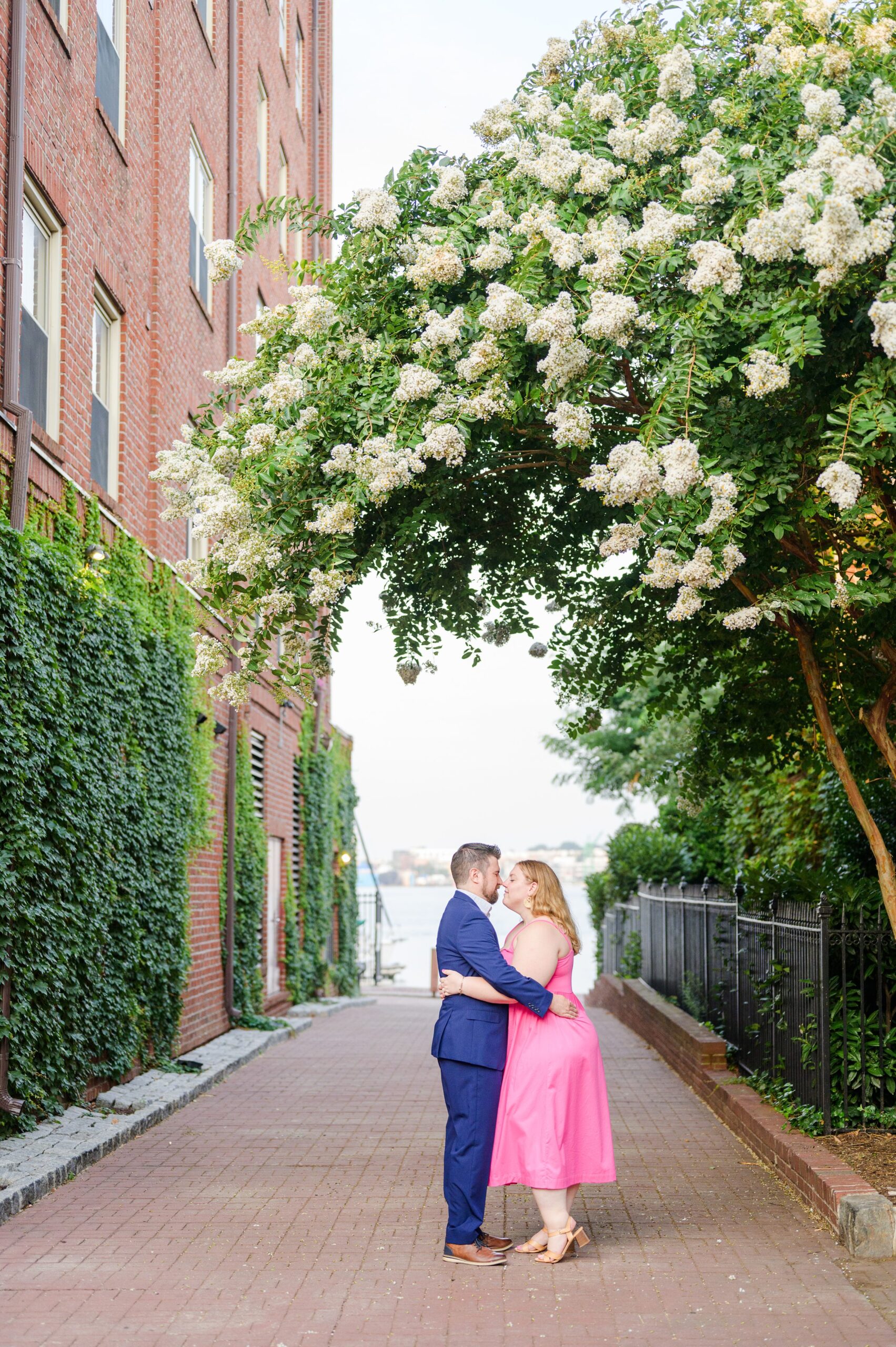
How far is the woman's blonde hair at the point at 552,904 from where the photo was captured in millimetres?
6387

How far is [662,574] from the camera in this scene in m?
6.25

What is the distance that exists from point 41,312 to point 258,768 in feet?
29.8

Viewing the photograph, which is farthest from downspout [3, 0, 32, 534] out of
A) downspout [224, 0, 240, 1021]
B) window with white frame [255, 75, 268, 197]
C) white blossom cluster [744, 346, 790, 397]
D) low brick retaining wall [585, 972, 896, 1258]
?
window with white frame [255, 75, 268, 197]

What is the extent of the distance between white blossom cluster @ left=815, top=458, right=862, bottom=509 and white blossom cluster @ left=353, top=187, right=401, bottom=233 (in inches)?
117

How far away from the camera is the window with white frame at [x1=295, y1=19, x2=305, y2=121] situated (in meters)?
24.6

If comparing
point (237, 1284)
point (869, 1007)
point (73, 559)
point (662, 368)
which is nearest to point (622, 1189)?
point (869, 1007)

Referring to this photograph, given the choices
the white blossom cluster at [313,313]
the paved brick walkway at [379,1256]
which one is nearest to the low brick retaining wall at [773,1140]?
the paved brick walkway at [379,1256]

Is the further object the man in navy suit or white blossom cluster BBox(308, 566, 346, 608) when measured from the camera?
white blossom cluster BBox(308, 566, 346, 608)

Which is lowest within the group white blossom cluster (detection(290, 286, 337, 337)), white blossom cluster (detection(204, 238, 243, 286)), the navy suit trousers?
the navy suit trousers

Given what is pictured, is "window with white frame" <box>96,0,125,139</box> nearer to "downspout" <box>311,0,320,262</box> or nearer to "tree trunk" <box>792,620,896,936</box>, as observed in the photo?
"tree trunk" <box>792,620,896,936</box>

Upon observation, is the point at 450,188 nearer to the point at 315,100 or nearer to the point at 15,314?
the point at 15,314

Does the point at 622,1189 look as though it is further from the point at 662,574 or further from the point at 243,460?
the point at 243,460

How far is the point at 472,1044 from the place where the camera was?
6160mm

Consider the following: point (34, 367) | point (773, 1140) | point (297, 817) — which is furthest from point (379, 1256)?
point (297, 817)
